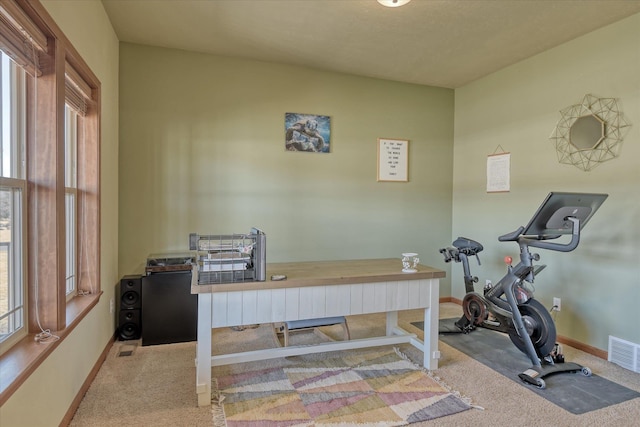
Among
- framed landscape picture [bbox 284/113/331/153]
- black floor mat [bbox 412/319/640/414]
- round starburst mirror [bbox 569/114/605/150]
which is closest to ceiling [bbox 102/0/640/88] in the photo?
framed landscape picture [bbox 284/113/331/153]

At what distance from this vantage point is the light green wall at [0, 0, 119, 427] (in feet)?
5.26

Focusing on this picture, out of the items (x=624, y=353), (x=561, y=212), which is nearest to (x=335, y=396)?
(x=561, y=212)

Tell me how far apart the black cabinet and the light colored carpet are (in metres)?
0.10

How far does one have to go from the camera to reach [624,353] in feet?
9.48

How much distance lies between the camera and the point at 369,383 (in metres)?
Answer: 2.58

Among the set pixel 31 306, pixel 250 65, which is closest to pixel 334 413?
pixel 31 306

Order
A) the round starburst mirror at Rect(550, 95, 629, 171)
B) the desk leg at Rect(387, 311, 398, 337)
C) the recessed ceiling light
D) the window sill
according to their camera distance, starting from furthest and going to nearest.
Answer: the desk leg at Rect(387, 311, 398, 337) → the round starburst mirror at Rect(550, 95, 629, 171) → the recessed ceiling light → the window sill

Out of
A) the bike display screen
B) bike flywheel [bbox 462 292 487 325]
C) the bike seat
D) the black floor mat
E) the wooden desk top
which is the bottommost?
the black floor mat

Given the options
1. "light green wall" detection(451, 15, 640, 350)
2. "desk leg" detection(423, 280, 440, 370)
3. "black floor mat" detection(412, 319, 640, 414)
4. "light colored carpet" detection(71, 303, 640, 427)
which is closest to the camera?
"light colored carpet" detection(71, 303, 640, 427)

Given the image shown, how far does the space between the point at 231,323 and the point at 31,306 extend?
1030 millimetres

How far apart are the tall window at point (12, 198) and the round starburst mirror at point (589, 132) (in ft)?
13.3

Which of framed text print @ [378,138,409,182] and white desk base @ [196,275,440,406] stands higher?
framed text print @ [378,138,409,182]

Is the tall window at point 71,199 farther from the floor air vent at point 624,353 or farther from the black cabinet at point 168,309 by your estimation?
the floor air vent at point 624,353

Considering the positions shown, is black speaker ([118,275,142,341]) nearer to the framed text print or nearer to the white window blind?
the white window blind
